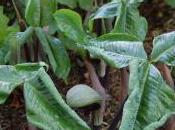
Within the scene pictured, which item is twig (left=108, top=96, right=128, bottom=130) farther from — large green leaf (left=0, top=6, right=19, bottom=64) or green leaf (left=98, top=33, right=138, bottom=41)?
large green leaf (left=0, top=6, right=19, bottom=64)

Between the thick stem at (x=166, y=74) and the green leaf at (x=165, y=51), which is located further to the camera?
the thick stem at (x=166, y=74)

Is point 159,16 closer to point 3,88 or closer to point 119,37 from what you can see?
point 119,37

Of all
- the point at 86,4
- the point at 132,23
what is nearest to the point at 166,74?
the point at 132,23

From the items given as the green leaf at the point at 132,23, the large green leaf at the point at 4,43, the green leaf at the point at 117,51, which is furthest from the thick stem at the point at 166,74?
the large green leaf at the point at 4,43

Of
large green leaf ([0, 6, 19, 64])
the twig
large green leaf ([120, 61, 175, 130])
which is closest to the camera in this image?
large green leaf ([120, 61, 175, 130])

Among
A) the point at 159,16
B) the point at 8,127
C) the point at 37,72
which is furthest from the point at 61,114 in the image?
the point at 159,16

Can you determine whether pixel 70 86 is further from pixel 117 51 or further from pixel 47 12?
pixel 117 51

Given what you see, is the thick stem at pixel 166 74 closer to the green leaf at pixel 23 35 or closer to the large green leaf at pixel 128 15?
the large green leaf at pixel 128 15

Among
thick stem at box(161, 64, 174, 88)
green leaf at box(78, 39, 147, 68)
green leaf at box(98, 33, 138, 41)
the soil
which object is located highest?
green leaf at box(98, 33, 138, 41)

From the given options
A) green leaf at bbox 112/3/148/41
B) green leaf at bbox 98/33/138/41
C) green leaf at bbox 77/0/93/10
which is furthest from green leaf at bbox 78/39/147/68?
green leaf at bbox 77/0/93/10
